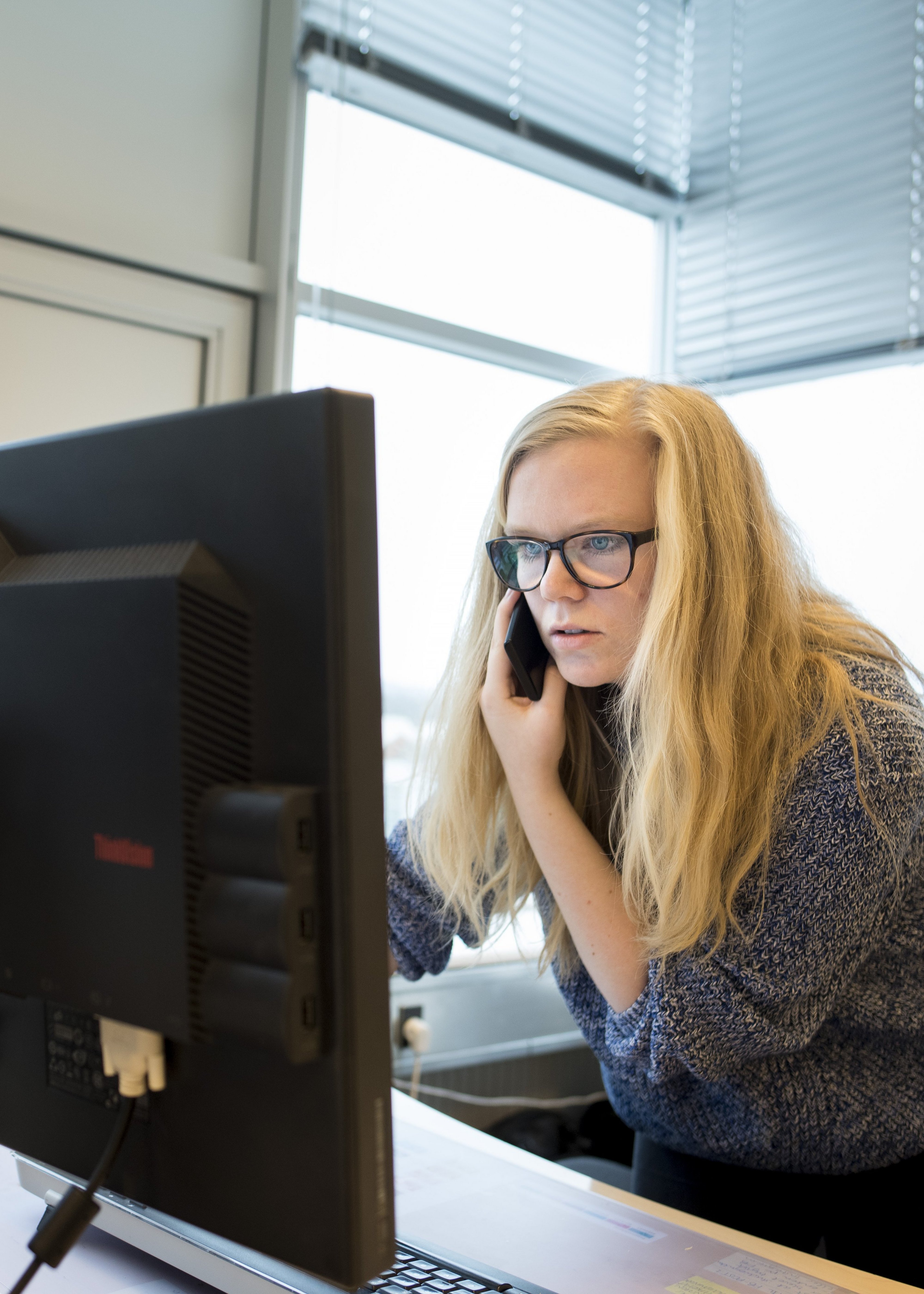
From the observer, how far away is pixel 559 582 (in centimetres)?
107

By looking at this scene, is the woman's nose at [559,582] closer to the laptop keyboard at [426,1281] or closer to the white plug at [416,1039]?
the laptop keyboard at [426,1281]

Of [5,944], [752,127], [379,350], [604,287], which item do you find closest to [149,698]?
[5,944]

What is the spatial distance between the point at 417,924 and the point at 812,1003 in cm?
44

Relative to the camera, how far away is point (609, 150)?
259 cm

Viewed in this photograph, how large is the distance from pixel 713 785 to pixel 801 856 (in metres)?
0.11

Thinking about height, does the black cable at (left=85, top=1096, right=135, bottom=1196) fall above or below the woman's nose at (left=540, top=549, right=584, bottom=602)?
below

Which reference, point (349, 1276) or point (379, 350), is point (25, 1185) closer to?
point (349, 1276)

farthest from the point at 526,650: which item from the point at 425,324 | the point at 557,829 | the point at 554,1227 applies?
the point at 425,324

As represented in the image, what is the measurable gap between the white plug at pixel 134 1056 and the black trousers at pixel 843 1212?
73cm

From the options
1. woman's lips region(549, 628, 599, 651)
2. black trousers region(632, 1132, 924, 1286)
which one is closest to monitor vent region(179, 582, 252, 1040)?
woman's lips region(549, 628, 599, 651)

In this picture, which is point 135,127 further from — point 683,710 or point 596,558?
point 683,710

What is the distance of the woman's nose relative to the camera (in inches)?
42.3

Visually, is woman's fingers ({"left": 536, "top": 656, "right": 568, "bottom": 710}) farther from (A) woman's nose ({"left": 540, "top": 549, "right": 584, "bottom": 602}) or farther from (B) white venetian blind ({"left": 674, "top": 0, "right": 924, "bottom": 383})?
(B) white venetian blind ({"left": 674, "top": 0, "right": 924, "bottom": 383})

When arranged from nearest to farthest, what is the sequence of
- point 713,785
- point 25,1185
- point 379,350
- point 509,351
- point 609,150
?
point 25,1185, point 713,785, point 379,350, point 509,351, point 609,150
